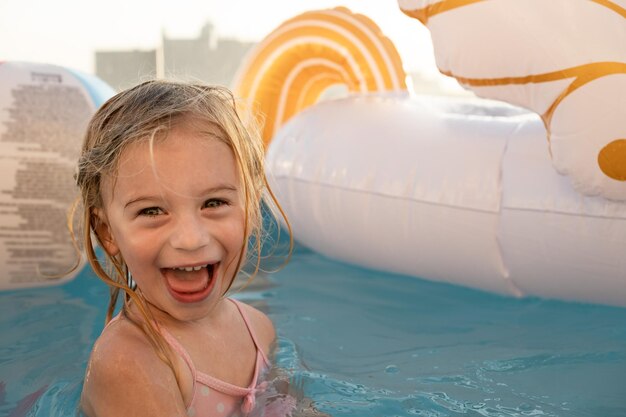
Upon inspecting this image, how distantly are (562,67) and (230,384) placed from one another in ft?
3.46

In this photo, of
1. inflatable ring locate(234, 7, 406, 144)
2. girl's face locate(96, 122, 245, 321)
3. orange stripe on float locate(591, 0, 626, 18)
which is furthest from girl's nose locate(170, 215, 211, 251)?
inflatable ring locate(234, 7, 406, 144)

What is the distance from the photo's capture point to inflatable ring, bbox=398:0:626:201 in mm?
1825

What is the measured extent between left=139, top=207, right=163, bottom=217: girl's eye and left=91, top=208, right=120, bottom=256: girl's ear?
117 mm

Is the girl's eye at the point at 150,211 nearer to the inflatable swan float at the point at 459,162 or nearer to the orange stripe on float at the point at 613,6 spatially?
the inflatable swan float at the point at 459,162

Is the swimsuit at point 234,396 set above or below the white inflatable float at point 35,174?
below

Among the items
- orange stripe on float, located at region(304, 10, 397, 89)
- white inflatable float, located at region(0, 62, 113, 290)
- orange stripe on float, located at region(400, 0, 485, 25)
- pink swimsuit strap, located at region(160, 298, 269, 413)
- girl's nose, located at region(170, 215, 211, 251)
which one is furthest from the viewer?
orange stripe on float, located at region(304, 10, 397, 89)

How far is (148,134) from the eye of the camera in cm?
122

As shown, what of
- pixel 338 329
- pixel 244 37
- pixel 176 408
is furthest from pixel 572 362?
pixel 244 37

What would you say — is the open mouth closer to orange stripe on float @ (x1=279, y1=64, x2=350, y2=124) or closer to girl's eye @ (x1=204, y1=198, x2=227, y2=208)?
girl's eye @ (x1=204, y1=198, x2=227, y2=208)

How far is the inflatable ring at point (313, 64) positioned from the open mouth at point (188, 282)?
1.72 metres

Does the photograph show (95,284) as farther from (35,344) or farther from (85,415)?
(85,415)

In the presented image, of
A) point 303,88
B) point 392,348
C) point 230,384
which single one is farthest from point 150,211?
point 303,88

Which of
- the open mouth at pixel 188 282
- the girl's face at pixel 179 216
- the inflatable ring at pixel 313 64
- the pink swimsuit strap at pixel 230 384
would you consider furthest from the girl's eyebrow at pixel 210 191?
the inflatable ring at pixel 313 64

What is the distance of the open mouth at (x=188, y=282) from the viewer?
1249 millimetres
